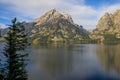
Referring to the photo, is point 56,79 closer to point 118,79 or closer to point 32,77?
point 32,77

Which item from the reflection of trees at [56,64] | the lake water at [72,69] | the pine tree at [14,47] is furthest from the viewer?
the reflection of trees at [56,64]

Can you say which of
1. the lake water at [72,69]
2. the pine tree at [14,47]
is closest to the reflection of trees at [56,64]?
the lake water at [72,69]

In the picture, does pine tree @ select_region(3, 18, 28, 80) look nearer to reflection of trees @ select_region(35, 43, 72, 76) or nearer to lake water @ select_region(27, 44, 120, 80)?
lake water @ select_region(27, 44, 120, 80)

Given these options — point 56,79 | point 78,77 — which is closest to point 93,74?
point 78,77

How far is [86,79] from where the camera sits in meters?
71.0

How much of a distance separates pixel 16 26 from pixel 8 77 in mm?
7063

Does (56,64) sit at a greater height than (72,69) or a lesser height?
greater

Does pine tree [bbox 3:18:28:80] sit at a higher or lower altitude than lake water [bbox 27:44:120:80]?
higher

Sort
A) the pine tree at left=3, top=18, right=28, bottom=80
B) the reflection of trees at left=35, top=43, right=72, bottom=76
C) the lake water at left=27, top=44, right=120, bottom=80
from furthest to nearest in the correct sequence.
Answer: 1. the reflection of trees at left=35, top=43, right=72, bottom=76
2. the lake water at left=27, top=44, right=120, bottom=80
3. the pine tree at left=3, top=18, right=28, bottom=80

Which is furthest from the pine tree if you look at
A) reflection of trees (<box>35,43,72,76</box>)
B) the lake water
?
reflection of trees (<box>35,43,72,76</box>)

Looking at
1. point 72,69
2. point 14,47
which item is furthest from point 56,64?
point 14,47

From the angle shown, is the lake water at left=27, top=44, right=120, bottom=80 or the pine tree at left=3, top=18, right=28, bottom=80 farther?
the lake water at left=27, top=44, right=120, bottom=80

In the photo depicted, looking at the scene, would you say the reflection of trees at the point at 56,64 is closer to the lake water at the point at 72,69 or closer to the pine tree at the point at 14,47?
the lake water at the point at 72,69

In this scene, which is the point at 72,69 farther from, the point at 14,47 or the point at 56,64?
the point at 14,47
